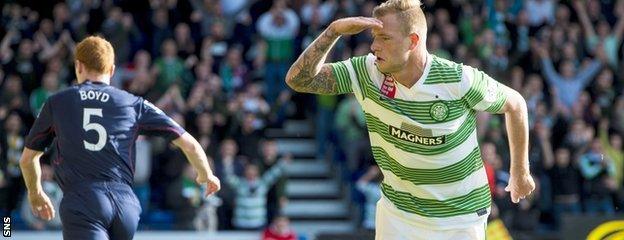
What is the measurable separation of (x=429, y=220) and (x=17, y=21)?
13.6 meters

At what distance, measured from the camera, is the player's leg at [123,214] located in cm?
800

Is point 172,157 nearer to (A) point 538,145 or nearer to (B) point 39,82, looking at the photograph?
(B) point 39,82

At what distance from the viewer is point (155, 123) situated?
8.25m

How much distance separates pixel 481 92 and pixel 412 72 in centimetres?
43

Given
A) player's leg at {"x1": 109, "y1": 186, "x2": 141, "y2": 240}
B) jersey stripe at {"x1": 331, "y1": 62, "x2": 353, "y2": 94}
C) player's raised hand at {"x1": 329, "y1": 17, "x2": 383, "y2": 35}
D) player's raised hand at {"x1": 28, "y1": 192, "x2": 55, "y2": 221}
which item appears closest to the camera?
player's raised hand at {"x1": 329, "y1": 17, "x2": 383, "y2": 35}

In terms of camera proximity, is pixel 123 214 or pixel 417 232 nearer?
pixel 417 232

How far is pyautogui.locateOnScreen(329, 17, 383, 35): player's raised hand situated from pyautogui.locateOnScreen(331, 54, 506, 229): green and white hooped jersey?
18.7 inches

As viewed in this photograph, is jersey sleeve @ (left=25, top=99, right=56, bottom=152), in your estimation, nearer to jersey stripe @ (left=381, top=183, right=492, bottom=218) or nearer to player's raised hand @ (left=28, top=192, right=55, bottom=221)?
player's raised hand @ (left=28, top=192, right=55, bottom=221)

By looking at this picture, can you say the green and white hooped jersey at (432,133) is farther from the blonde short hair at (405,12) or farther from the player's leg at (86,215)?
the player's leg at (86,215)

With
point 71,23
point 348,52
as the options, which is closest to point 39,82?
point 71,23

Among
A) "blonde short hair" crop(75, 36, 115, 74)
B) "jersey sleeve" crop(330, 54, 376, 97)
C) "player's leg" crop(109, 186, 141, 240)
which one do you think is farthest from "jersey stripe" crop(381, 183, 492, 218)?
"blonde short hair" crop(75, 36, 115, 74)

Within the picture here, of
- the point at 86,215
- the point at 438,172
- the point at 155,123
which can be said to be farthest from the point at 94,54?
the point at 438,172

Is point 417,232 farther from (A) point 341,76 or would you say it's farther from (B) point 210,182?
(B) point 210,182

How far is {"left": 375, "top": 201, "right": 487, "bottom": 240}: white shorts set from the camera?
7.77 m
